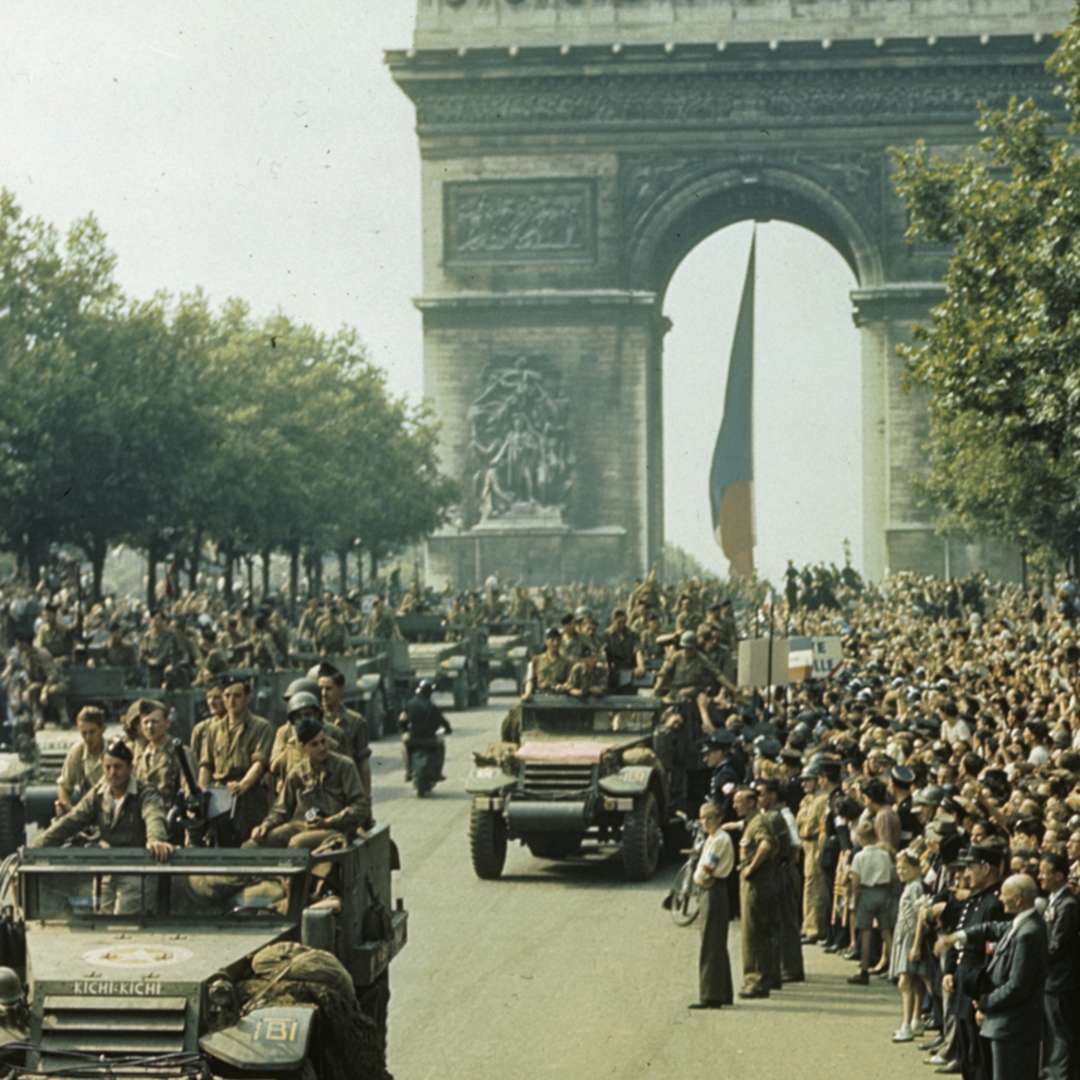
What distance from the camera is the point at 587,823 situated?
22672 mm

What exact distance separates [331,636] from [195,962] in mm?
25906

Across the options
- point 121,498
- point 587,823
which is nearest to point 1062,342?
point 587,823

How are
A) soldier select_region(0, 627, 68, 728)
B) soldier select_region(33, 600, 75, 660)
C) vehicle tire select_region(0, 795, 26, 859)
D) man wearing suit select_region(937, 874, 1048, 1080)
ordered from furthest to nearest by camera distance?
soldier select_region(33, 600, 75, 660)
soldier select_region(0, 627, 68, 728)
vehicle tire select_region(0, 795, 26, 859)
man wearing suit select_region(937, 874, 1048, 1080)

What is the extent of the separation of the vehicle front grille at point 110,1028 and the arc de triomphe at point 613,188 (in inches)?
2587

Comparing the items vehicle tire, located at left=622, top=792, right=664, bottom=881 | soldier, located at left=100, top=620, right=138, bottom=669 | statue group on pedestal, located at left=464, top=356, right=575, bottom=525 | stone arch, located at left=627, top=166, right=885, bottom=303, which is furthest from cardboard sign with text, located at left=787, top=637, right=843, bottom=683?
stone arch, located at left=627, top=166, right=885, bottom=303

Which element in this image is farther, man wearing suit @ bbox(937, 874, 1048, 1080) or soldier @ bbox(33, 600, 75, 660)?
soldier @ bbox(33, 600, 75, 660)

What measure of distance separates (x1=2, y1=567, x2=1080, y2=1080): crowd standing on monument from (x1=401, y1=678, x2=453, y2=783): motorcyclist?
5 cm

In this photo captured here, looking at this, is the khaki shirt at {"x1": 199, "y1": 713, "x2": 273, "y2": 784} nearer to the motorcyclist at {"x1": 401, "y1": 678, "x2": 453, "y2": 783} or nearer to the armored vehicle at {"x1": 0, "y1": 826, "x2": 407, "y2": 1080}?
the armored vehicle at {"x1": 0, "y1": 826, "x2": 407, "y2": 1080}

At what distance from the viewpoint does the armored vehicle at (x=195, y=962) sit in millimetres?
10398

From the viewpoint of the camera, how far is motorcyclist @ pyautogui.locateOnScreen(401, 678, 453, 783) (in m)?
29.8

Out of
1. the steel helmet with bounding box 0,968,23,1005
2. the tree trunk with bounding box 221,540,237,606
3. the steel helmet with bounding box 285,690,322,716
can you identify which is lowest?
the steel helmet with bounding box 0,968,23,1005

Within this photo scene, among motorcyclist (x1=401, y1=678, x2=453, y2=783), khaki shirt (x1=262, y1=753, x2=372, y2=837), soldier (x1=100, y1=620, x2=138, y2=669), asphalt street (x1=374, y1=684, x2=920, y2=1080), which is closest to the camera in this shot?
khaki shirt (x1=262, y1=753, x2=372, y2=837)

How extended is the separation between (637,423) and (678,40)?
37.0 feet

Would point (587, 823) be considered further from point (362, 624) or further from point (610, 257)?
point (610, 257)
